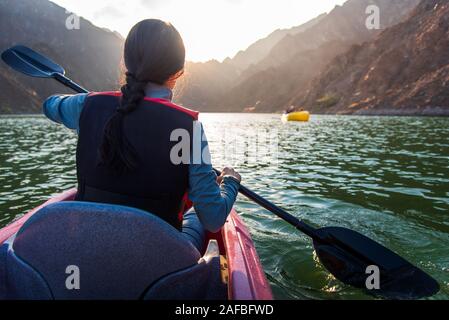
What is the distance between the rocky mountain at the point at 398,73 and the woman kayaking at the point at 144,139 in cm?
5054

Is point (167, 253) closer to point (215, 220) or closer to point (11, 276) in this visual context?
point (215, 220)

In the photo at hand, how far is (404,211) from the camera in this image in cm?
661

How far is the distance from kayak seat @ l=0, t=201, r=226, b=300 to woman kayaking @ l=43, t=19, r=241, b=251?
25 centimetres

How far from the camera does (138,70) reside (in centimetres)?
205

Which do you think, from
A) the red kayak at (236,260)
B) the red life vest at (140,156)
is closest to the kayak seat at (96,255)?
the red kayak at (236,260)

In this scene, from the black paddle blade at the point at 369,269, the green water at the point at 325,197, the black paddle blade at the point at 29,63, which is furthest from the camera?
the green water at the point at 325,197

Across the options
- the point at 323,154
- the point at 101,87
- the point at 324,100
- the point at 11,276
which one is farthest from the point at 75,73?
the point at 11,276

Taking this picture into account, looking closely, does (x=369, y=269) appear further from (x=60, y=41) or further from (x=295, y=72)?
(x=60, y=41)

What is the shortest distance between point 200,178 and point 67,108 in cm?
102

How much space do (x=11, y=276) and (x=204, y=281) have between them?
3.61 ft

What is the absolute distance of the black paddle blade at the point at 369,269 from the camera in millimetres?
3980

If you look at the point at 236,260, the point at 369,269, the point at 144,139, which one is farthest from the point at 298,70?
the point at 144,139

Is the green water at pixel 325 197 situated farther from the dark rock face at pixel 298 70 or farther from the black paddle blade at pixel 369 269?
the dark rock face at pixel 298 70

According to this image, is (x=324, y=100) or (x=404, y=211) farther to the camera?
(x=324, y=100)
